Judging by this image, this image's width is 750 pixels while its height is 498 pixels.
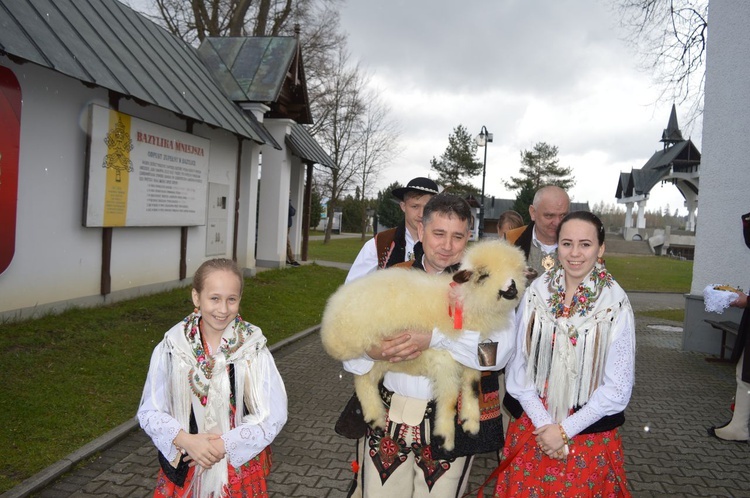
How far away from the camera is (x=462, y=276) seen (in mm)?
2613

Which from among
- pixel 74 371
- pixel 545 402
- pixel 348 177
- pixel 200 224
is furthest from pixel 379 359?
pixel 348 177

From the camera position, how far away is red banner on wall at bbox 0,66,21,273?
22.9ft

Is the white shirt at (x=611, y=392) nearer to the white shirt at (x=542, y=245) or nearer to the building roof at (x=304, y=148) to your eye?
the white shirt at (x=542, y=245)

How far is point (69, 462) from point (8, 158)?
14.8 feet

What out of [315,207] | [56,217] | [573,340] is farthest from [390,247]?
[315,207]

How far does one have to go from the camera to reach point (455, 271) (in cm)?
285

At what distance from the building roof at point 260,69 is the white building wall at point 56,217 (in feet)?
14.2

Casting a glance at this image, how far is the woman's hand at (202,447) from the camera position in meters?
2.48

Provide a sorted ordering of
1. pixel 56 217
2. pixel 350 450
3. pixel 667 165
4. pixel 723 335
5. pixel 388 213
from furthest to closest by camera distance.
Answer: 1. pixel 667 165
2. pixel 388 213
3. pixel 723 335
4. pixel 56 217
5. pixel 350 450

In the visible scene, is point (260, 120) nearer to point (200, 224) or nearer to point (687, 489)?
point (200, 224)

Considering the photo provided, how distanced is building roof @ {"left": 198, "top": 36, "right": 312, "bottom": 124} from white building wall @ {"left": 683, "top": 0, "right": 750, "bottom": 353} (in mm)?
9562

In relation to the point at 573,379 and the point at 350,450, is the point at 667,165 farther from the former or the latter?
the point at 573,379

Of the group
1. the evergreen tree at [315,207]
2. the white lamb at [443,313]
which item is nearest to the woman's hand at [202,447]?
the white lamb at [443,313]

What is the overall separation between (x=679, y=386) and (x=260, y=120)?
11.1 meters
